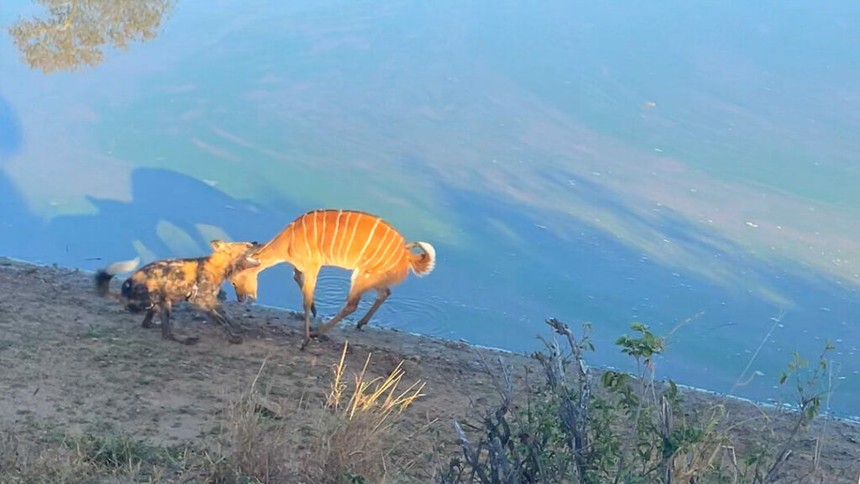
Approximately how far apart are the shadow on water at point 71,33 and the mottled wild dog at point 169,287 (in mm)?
6971

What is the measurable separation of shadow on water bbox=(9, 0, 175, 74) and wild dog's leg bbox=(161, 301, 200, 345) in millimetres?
7394

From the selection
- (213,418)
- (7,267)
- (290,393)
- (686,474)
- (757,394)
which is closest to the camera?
(686,474)

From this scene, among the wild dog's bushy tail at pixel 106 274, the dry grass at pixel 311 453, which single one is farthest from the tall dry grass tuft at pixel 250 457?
the wild dog's bushy tail at pixel 106 274

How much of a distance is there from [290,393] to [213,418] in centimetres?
79

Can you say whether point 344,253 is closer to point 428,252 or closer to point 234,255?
point 428,252

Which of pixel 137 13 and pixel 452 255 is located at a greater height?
pixel 137 13

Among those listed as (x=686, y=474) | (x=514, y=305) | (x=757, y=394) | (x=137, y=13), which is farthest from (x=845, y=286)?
(x=137, y=13)

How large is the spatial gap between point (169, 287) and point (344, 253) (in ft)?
4.47

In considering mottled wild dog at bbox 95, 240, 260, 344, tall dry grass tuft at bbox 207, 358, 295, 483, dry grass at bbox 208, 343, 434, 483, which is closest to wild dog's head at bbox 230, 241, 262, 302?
mottled wild dog at bbox 95, 240, 260, 344

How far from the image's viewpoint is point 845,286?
922 cm

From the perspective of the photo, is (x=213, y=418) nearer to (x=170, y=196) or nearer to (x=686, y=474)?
(x=686, y=474)

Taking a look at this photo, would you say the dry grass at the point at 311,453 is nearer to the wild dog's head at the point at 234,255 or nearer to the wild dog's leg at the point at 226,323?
the wild dog's leg at the point at 226,323

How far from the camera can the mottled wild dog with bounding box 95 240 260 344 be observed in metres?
7.41

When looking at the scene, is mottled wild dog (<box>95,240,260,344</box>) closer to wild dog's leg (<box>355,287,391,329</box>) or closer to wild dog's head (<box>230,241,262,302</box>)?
wild dog's head (<box>230,241,262,302</box>)
